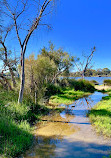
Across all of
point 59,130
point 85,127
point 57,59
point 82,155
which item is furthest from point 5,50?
point 57,59

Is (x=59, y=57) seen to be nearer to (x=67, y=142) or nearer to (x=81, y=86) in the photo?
(x=81, y=86)

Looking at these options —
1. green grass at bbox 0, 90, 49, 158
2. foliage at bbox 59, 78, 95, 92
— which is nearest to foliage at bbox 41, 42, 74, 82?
foliage at bbox 59, 78, 95, 92

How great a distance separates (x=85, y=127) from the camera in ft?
18.6

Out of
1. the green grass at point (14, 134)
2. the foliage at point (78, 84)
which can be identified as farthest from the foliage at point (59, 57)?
the green grass at point (14, 134)

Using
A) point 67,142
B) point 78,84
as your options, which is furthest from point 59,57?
point 67,142

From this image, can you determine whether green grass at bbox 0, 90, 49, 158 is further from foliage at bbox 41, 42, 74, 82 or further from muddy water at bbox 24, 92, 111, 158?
foliage at bbox 41, 42, 74, 82

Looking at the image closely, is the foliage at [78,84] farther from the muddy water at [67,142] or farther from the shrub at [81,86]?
the muddy water at [67,142]

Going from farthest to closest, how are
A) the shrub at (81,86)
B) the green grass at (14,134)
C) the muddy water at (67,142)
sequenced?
the shrub at (81,86), the muddy water at (67,142), the green grass at (14,134)

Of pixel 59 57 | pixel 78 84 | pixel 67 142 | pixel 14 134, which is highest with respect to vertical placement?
pixel 59 57

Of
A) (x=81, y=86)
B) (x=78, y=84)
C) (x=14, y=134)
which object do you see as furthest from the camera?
(x=78, y=84)

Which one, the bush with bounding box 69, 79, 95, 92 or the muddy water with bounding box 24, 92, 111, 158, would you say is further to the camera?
the bush with bounding box 69, 79, 95, 92

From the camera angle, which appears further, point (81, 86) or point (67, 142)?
point (81, 86)

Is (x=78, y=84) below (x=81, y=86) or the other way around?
the other way around

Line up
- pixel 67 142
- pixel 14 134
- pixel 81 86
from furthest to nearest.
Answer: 1. pixel 81 86
2. pixel 67 142
3. pixel 14 134
